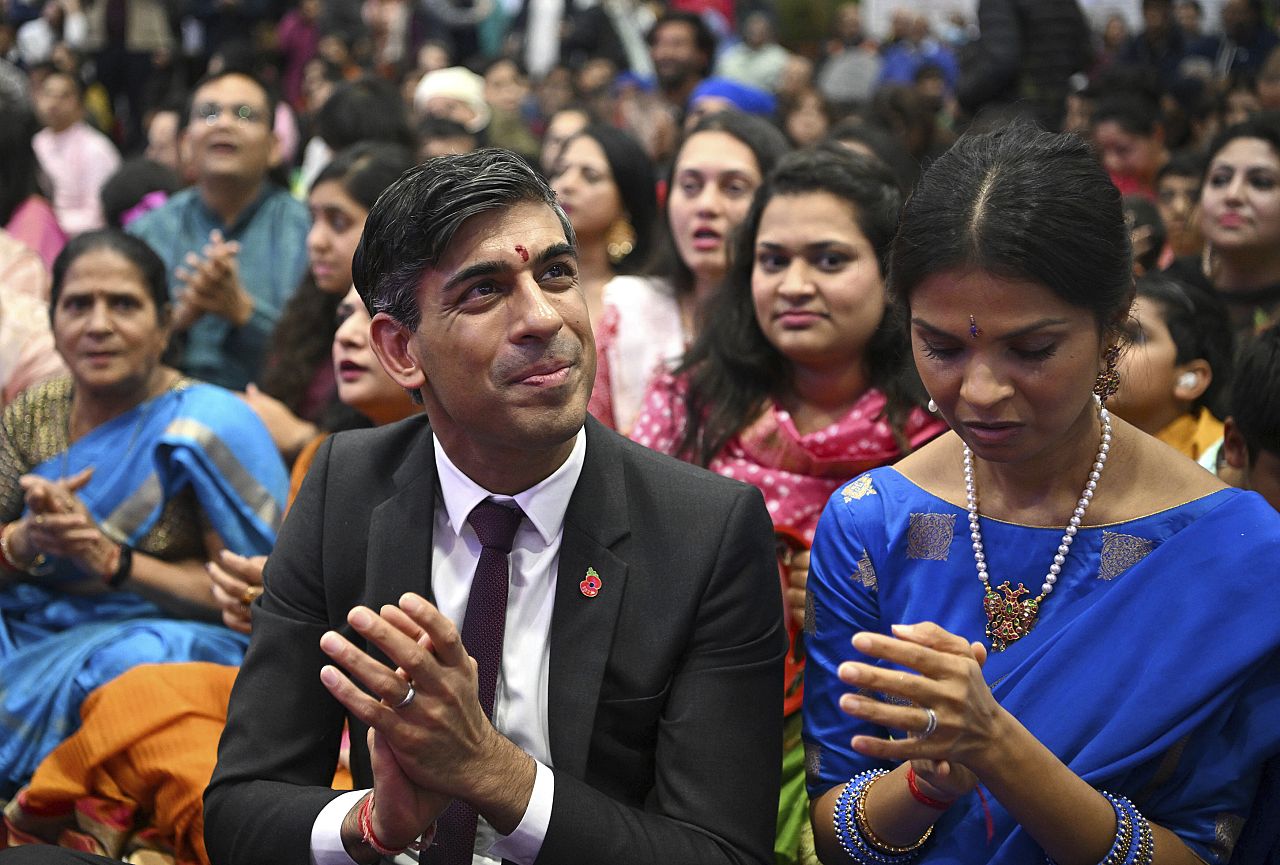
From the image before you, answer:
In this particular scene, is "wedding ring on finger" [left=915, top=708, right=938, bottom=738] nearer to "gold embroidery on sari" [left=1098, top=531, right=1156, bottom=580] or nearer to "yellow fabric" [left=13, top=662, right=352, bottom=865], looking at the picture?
"gold embroidery on sari" [left=1098, top=531, right=1156, bottom=580]

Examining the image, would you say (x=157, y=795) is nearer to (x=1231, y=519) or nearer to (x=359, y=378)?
(x=359, y=378)

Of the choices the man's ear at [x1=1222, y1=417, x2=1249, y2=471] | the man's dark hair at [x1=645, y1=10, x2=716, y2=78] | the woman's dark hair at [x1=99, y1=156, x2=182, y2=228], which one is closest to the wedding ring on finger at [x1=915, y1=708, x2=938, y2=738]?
the man's ear at [x1=1222, y1=417, x2=1249, y2=471]

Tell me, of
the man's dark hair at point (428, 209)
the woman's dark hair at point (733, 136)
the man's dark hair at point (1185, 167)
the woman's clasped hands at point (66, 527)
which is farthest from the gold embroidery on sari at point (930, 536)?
the man's dark hair at point (1185, 167)

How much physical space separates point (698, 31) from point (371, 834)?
7.26m

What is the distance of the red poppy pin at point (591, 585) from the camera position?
214 cm

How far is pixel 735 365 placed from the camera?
328 centimetres

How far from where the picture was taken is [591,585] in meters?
2.14

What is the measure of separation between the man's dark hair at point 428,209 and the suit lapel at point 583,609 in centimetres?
39

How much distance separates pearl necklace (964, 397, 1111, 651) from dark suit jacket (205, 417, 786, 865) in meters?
0.32

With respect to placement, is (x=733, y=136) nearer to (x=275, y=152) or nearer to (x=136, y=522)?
(x=136, y=522)

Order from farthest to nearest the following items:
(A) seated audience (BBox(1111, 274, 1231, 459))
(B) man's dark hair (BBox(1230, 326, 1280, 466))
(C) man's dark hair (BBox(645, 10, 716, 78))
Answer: (C) man's dark hair (BBox(645, 10, 716, 78)) < (A) seated audience (BBox(1111, 274, 1231, 459)) < (B) man's dark hair (BBox(1230, 326, 1280, 466))

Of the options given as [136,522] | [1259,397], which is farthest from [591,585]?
[136,522]

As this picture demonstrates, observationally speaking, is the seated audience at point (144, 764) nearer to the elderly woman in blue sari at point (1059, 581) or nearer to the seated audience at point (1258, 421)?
the elderly woman in blue sari at point (1059, 581)

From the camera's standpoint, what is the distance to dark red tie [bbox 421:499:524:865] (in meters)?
2.07
